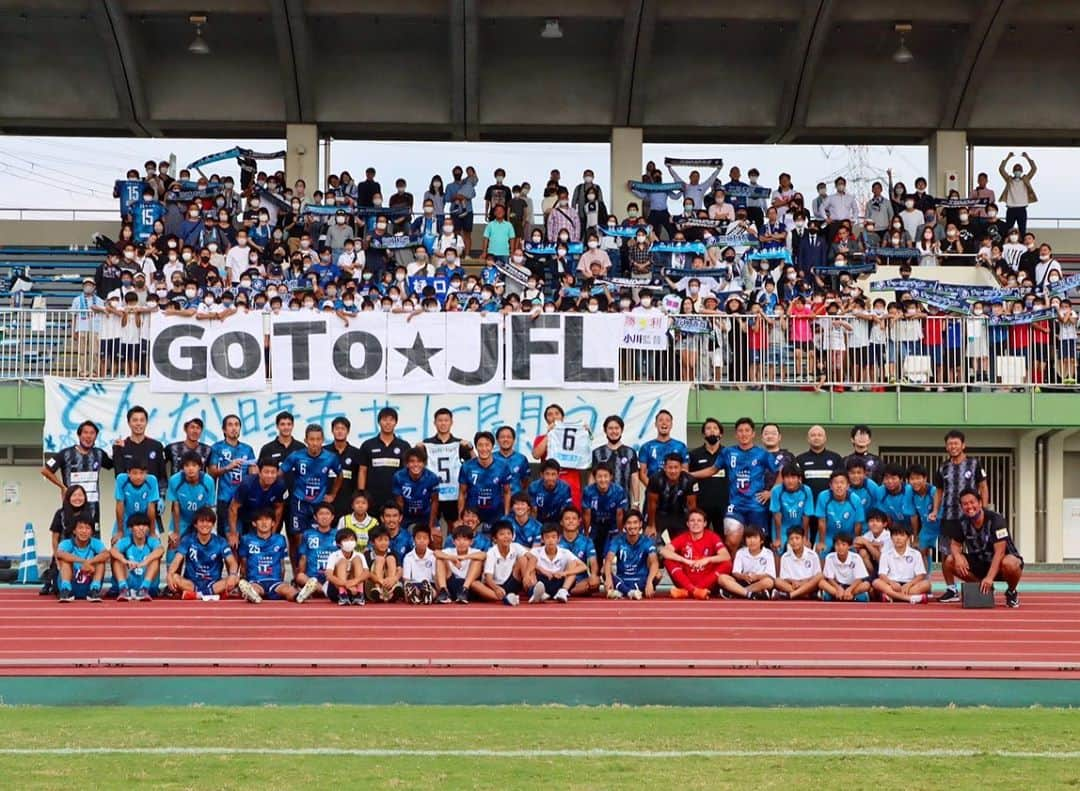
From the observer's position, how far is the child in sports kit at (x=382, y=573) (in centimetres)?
1534

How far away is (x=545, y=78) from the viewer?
91.6 ft

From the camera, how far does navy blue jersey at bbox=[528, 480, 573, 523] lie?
53.7 feet

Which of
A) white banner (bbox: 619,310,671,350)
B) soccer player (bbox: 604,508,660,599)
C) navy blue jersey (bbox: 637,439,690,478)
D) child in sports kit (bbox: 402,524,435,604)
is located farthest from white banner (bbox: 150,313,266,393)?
soccer player (bbox: 604,508,660,599)

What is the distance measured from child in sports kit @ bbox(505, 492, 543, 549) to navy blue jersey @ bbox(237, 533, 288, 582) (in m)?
2.23

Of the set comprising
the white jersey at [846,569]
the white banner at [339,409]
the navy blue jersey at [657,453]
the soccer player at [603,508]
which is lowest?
the white jersey at [846,569]

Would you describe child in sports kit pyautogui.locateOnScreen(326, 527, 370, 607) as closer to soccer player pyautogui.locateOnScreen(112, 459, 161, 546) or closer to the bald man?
soccer player pyautogui.locateOnScreen(112, 459, 161, 546)

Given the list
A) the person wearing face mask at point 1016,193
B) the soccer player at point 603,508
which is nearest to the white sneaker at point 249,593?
the soccer player at point 603,508

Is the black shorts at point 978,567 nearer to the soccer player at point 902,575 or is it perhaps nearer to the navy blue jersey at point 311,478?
the soccer player at point 902,575

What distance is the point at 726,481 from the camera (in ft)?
54.1

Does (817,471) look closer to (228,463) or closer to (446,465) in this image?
(446,465)

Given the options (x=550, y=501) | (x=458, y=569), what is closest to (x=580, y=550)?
(x=550, y=501)

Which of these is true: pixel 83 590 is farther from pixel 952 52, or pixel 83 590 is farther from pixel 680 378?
pixel 952 52

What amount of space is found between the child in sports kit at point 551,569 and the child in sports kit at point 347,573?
154 cm

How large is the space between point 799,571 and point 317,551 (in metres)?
4.61
